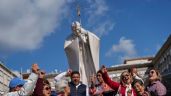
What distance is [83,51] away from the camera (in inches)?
508

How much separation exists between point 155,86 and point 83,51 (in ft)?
14.0

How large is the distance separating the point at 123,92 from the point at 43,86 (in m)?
1.85

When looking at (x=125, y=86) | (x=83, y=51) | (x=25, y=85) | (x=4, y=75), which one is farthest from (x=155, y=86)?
(x=4, y=75)

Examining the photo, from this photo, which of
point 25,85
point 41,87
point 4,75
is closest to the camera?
point 25,85

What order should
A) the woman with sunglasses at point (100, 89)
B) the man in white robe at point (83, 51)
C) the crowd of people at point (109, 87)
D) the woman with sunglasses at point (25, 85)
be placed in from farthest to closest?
the man in white robe at point (83, 51) < the woman with sunglasses at point (100, 89) < the crowd of people at point (109, 87) < the woman with sunglasses at point (25, 85)

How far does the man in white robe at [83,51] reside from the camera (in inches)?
500

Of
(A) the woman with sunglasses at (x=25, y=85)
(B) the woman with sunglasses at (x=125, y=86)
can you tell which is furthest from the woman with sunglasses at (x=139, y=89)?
(A) the woman with sunglasses at (x=25, y=85)

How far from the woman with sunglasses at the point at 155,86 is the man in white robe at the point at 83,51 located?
3.68m

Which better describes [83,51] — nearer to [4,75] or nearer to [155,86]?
[155,86]

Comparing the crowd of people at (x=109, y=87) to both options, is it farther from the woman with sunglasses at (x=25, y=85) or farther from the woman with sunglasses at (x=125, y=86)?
the woman with sunglasses at (x=25, y=85)

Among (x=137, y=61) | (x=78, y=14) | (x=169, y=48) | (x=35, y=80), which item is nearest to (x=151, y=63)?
(x=137, y=61)

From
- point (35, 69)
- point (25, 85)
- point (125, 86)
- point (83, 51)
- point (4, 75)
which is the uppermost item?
point (4, 75)

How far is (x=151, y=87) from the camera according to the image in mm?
9000

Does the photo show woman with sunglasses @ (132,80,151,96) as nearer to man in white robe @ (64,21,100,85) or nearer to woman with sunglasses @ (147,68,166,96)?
woman with sunglasses @ (147,68,166,96)
